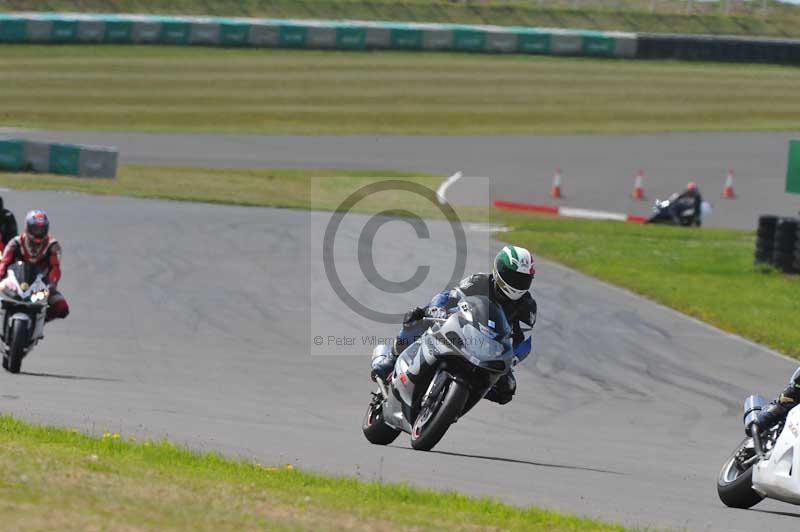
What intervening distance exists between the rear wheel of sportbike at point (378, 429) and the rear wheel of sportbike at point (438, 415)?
509mm

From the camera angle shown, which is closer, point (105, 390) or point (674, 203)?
point (105, 390)

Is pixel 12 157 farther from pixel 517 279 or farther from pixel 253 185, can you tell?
pixel 517 279

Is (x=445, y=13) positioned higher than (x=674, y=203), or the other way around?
(x=445, y=13)

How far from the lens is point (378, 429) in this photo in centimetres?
1118

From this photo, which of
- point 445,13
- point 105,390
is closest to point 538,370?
point 105,390

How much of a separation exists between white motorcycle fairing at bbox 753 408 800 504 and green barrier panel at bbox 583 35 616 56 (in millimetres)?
54204

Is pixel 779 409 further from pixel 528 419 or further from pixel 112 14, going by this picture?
pixel 112 14

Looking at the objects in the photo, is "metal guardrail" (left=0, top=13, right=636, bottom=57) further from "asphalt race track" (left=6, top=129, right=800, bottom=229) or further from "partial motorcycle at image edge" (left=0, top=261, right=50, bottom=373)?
"partial motorcycle at image edge" (left=0, top=261, right=50, bottom=373)

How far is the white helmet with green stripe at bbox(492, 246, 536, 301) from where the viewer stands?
10344 millimetres

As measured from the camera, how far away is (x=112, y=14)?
59000 mm

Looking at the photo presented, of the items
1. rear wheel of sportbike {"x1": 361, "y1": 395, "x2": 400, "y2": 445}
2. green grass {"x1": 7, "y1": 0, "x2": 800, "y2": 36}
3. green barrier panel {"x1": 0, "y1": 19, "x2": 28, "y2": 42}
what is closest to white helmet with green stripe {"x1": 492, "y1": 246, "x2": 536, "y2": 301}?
rear wheel of sportbike {"x1": 361, "y1": 395, "x2": 400, "y2": 445}

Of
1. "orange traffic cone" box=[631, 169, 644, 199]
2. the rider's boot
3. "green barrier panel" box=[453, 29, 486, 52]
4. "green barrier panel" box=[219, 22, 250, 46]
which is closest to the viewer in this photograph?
the rider's boot

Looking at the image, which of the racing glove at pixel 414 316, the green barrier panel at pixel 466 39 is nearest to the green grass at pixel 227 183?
the green barrier panel at pixel 466 39

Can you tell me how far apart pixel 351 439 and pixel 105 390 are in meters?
3.22
